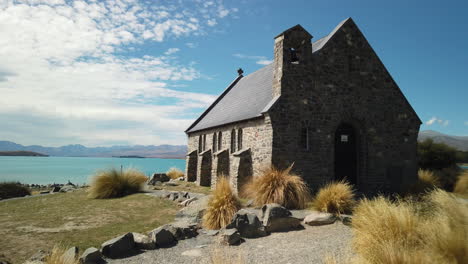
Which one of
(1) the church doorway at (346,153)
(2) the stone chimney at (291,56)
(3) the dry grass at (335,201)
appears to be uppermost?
(2) the stone chimney at (291,56)

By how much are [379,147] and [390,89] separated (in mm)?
3249

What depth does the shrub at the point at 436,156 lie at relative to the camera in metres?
19.8

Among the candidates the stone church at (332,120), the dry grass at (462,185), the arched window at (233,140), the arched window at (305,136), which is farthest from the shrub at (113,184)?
the dry grass at (462,185)

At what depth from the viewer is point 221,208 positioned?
10.0 metres

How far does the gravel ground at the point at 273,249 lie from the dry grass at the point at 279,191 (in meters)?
2.06

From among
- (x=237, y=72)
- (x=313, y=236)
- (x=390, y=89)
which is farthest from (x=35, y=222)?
(x=237, y=72)

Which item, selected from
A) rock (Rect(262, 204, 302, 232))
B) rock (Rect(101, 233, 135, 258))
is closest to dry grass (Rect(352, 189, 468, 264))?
rock (Rect(262, 204, 302, 232))

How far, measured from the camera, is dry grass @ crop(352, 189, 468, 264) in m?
4.36

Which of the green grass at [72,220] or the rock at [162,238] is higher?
the rock at [162,238]

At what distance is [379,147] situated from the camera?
15492mm

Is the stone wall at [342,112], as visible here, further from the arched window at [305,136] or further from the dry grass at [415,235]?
the dry grass at [415,235]

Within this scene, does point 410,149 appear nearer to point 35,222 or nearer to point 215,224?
point 215,224

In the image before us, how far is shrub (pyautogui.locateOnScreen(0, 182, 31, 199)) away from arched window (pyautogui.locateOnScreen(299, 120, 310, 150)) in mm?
19284

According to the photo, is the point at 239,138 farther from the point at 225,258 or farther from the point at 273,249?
the point at 225,258
